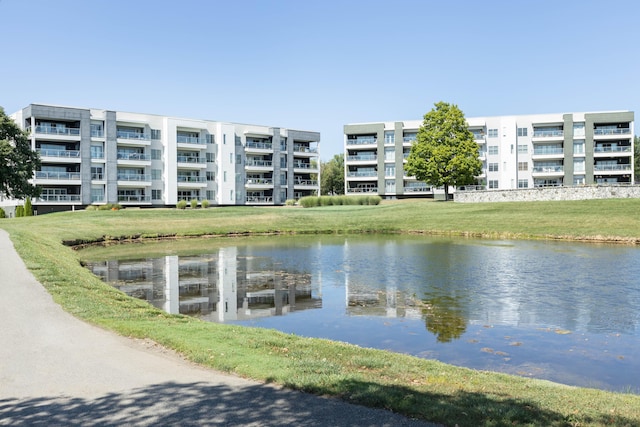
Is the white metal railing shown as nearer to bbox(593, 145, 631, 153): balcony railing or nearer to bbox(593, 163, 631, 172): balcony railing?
bbox(593, 163, 631, 172): balcony railing

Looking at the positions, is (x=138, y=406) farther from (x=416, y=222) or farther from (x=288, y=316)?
(x=416, y=222)

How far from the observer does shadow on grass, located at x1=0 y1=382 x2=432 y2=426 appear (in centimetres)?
576

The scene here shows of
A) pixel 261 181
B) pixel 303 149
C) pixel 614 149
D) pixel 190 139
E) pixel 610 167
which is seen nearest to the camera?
pixel 190 139

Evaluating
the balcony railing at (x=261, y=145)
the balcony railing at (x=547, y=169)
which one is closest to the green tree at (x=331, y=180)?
the balcony railing at (x=261, y=145)

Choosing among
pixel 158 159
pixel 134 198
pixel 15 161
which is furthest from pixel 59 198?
pixel 15 161

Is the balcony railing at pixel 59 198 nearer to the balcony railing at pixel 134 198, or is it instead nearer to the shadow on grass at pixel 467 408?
the balcony railing at pixel 134 198

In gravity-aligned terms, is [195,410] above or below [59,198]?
below

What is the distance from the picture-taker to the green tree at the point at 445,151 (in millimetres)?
67875

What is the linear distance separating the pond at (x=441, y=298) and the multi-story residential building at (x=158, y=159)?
43.9 meters

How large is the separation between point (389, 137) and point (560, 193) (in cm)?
4340

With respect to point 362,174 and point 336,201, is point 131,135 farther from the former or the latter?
point 362,174

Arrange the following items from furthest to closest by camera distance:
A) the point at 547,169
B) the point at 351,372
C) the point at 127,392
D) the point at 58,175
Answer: the point at 547,169, the point at 58,175, the point at 351,372, the point at 127,392

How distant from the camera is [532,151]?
291 feet

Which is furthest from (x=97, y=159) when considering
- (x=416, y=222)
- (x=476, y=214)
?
(x=476, y=214)
